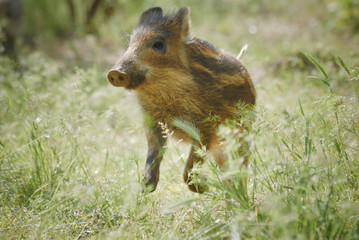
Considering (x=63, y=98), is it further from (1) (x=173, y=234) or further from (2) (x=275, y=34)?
(2) (x=275, y=34)

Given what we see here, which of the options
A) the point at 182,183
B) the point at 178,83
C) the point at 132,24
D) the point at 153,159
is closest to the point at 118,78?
the point at 178,83

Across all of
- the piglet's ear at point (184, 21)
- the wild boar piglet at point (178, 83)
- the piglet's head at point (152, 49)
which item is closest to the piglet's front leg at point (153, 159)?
the wild boar piglet at point (178, 83)

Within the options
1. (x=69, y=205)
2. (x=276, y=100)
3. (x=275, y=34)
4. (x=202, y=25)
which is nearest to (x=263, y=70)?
(x=276, y=100)

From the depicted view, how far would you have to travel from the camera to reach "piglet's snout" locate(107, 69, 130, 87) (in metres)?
2.46

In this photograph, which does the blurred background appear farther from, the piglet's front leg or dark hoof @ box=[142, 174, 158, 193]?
dark hoof @ box=[142, 174, 158, 193]

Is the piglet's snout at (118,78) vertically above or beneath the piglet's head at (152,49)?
beneath

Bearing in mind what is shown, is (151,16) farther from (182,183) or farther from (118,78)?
(182,183)

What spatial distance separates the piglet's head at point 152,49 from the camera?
A: 8.45ft

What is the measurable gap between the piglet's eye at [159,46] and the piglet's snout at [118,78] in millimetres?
432

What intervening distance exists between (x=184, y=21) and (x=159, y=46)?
1.12 feet

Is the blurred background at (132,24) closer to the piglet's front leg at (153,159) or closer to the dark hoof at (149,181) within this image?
the piglet's front leg at (153,159)

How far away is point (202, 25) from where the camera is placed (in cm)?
1025

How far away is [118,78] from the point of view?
8.20ft

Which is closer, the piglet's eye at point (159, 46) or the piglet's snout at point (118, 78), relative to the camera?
the piglet's snout at point (118, 78)
